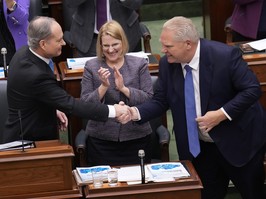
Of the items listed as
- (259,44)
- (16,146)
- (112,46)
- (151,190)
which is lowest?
(151,190)

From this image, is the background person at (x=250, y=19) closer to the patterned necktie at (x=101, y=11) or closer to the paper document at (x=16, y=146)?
the patterned necktie at (x=101, y=11)

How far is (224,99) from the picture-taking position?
9.44 feet

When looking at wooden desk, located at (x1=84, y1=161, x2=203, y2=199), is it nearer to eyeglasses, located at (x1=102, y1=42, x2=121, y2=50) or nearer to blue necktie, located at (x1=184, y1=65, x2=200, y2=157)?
blue necktie, located at (x1=184, y1=65, x2=200, y2=157)

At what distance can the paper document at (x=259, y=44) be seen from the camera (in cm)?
361

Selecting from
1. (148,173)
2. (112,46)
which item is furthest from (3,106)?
(148,173)

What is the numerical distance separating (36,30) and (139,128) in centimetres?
64

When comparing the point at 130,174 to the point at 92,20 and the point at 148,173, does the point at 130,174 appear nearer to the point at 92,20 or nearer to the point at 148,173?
the point at 148,173

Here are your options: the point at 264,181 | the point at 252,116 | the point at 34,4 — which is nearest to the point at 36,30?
the point at 252,116

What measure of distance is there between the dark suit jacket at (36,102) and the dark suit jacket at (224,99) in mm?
→ 246

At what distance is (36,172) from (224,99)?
738 millimetres

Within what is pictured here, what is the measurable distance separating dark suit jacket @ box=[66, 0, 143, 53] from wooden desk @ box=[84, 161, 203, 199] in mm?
1485

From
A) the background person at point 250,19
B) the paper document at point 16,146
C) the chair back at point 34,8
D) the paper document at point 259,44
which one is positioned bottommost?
the paper document at point 16,146

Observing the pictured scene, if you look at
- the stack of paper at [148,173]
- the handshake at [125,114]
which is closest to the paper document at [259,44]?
the handshake at [125,114]

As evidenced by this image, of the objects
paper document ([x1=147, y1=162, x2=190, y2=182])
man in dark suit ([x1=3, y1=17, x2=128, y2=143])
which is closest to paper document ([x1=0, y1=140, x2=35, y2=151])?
man in dark suit ([x1=3, y1=17, x2=128, y2=143])
